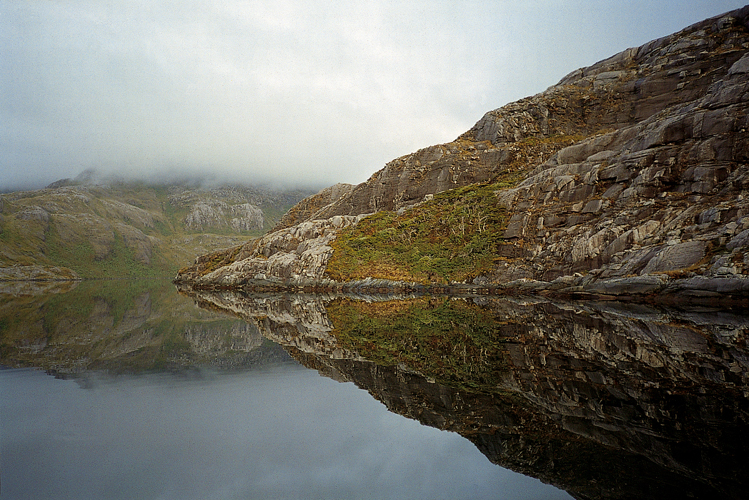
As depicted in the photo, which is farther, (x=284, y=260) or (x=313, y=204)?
(x=313, y=204)

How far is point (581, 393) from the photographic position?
813cm

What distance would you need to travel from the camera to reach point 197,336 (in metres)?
19.0

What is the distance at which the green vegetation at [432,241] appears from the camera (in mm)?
54656

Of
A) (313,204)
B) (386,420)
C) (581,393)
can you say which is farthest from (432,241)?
(313,204)

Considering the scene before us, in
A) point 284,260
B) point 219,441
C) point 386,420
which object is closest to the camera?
point 219,441

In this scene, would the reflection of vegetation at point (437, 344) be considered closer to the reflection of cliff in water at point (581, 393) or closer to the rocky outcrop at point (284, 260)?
the reflection of cliff in water at point (581, 393)

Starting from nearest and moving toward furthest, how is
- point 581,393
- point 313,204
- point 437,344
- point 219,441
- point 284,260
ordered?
point 219,441 → point 581,393 → point 437,344 → point 284,260 → point 313,204

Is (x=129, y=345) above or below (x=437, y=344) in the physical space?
above

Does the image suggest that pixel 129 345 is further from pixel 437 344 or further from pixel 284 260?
pixel 284 260

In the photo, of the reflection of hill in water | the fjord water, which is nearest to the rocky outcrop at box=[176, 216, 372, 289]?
the reflection of hill in water

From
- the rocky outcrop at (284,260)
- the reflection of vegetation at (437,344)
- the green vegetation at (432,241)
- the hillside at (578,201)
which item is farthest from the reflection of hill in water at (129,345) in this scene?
the rocky outcrop at (284,260)

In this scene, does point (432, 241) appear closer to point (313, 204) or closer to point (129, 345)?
point (129, 345)

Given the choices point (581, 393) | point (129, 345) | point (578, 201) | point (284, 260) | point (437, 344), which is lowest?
point (284, 260)

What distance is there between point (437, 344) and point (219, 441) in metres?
9.22
